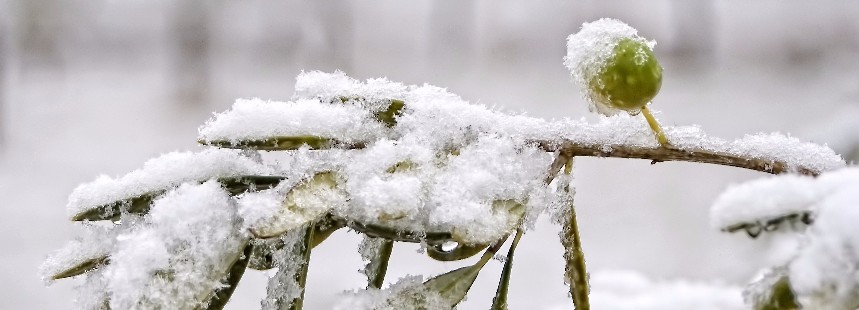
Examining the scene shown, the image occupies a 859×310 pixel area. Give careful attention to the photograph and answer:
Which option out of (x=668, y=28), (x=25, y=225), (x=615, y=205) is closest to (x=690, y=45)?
(x=668, y=28)

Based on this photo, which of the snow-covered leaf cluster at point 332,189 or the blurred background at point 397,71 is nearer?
the snow-covered leaf cluster at point 332,189

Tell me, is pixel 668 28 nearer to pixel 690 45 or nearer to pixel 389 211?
pixel 690 45

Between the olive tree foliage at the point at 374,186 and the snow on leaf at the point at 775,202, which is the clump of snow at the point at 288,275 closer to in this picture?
the olive tree foliage at the point at 374,186

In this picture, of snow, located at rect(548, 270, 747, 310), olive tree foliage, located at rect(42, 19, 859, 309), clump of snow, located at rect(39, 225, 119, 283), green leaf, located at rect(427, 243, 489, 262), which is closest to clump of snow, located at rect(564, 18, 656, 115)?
olive tree foliage, located at rect(42, 19, 859, 309)

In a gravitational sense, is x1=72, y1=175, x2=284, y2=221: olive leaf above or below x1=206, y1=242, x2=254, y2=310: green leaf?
above

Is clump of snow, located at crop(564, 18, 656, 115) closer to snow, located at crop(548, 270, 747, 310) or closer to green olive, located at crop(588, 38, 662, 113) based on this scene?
green olive, located at crop(588, 38, 662, 113)

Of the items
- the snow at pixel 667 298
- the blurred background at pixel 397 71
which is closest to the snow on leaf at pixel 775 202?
the snow at pixel 667 298
